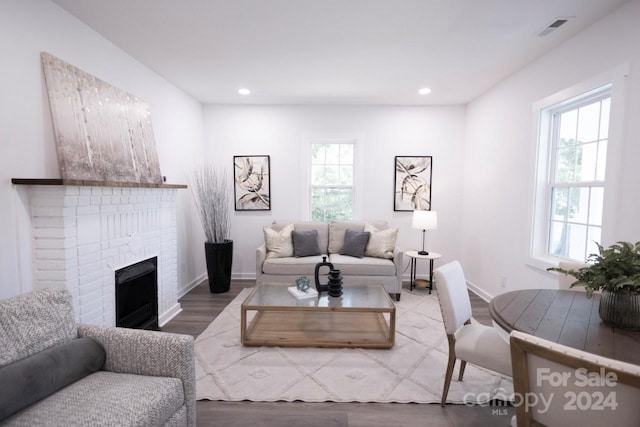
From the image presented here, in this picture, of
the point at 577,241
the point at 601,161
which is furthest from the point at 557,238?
the point at 601,161

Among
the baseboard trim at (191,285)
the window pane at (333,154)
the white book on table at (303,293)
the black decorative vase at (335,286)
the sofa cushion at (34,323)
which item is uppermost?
the window pane at (333,154)

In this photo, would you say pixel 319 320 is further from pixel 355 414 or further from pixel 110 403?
pixel 110 403

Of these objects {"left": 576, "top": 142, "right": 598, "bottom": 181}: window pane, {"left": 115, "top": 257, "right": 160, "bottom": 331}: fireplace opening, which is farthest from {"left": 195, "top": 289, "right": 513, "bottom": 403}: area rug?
{"left": 576, "top": 142, "right": 598, "bottom": 181}: window pane

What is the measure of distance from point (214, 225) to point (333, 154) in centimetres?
206

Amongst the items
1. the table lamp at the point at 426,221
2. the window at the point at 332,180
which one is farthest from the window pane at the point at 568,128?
the window at the point at 332,180

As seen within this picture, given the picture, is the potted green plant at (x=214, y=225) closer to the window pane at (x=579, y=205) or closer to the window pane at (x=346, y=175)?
the window pane at (x=346, y=175)

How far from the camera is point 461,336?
1.92 meters

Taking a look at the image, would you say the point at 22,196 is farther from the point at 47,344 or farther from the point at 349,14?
the point at 349,14

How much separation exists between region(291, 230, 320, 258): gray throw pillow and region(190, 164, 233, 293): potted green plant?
2.87 feet

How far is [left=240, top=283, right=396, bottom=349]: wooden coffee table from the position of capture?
2.61 metres

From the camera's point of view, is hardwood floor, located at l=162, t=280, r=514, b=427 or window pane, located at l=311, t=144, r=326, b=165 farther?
window pane, located at l=311, t=144, r=326, b=165

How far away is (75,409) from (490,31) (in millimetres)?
3535

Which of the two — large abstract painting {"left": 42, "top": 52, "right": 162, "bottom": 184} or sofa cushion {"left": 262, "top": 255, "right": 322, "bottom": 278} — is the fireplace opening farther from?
sofa cushion {"left": 262, "top": 255, "right": 322, "bottom": 278}

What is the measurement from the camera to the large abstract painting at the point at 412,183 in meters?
4.65
